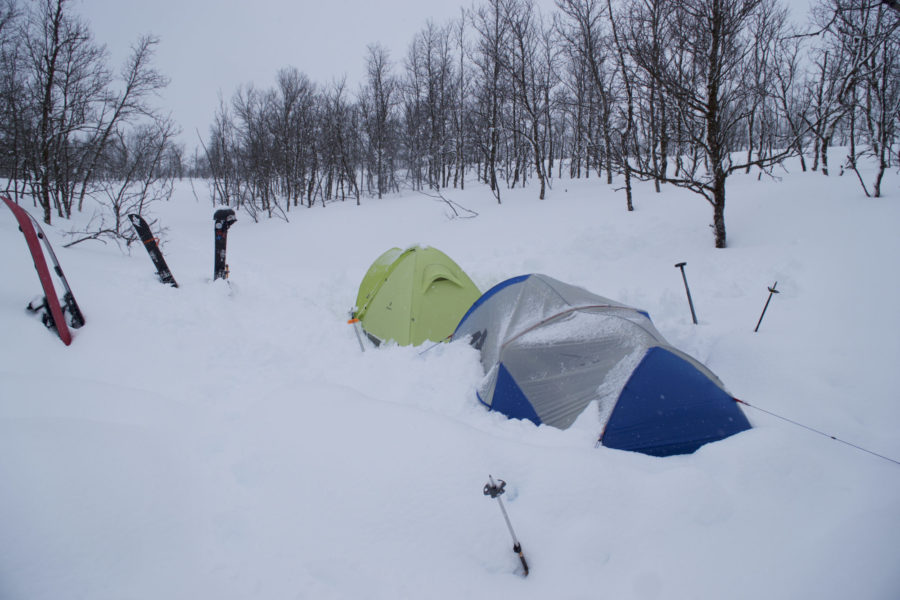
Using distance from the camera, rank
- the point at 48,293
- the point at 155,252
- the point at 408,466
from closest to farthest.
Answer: the point at 408,466, the point at 48,293, the point at 155,252

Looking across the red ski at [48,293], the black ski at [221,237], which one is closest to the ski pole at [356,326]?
the black ski at [221,237]

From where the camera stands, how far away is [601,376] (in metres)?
3.56

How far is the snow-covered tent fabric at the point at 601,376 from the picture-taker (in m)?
3.29

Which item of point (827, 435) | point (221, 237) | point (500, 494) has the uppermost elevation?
point (221, 237)

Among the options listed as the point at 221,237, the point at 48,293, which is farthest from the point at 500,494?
the point at 221,237

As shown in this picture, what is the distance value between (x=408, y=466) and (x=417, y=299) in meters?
3.08

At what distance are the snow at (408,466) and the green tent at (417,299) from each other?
35 centimetres

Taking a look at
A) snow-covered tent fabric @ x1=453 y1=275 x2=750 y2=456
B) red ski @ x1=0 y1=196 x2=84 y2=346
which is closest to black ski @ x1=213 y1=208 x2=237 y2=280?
red ski @ x1=0 y1=196 x2=84 y2=346

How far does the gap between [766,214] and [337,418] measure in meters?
10.0

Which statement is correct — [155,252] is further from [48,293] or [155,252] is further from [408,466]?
[408,466]

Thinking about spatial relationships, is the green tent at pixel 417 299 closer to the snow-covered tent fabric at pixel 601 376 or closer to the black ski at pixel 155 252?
the snow-covered tent fabric at pixel 601 376

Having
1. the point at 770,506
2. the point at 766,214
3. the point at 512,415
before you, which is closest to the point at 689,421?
the point at 770,506

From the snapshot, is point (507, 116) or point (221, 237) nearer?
point (221, 237)

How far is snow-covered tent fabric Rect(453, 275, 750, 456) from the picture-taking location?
10.8ft
